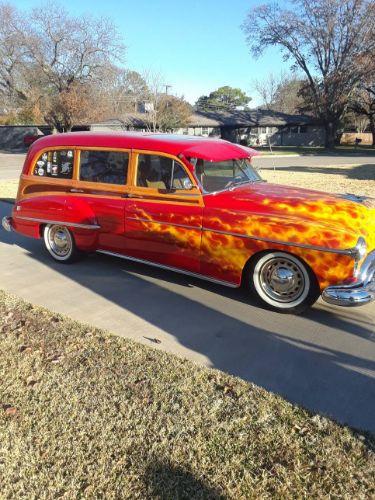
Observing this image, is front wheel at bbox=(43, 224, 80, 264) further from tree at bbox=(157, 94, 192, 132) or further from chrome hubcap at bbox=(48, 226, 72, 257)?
tree at bbox=(157, 94, 192, 132)

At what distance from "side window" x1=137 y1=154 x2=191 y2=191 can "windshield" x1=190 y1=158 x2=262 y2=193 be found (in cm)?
19

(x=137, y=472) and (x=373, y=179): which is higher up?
(x=373, y=179)

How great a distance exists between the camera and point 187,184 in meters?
4.91

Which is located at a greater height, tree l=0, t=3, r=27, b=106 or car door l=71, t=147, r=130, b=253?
tree l=0, t=3, r=27, b=106

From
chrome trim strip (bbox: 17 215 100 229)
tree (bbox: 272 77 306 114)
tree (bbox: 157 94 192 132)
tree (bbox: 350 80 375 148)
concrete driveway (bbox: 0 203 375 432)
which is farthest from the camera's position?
tree (bbox: 272 77 306 114)

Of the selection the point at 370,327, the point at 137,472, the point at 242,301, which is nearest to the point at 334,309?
the point at 370,327

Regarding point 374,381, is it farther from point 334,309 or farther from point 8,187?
point 8,187

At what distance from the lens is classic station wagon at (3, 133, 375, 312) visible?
13.7ft

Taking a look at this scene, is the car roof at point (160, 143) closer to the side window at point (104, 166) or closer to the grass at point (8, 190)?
the side window at point (104, 166)

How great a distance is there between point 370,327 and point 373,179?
1377 cm

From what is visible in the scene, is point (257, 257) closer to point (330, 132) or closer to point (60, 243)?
point (60, 243)

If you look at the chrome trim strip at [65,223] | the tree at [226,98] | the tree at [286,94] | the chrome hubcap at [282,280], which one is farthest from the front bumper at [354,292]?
the tree at [226,98]

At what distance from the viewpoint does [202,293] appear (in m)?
5.11

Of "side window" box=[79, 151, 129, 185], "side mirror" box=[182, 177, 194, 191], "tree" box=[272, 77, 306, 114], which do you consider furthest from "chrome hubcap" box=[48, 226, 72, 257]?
"tree" box=[272, 77, 306, 114]
